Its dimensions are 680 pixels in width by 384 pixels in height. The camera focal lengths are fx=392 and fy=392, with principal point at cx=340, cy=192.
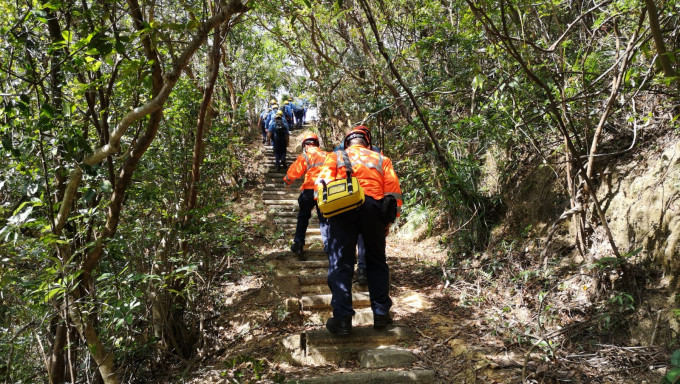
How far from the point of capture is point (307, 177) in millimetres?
5227

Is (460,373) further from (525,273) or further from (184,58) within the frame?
(184,58)

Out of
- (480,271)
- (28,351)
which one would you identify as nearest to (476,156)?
(480,271)

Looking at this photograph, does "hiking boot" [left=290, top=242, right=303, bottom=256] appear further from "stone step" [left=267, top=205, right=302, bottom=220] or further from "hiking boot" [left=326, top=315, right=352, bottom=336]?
"hiking boot" [left=326, top=315, right=352, bottom=336]

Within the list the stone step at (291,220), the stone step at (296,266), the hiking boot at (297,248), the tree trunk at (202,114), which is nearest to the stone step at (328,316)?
the stone step at (296,266)

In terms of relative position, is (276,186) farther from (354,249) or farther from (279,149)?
(354,249)

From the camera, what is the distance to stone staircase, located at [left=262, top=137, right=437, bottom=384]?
2.89 meters

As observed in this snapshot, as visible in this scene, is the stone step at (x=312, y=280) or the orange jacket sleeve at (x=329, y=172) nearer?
the orange jacket sleeve at (x=329, y=172)

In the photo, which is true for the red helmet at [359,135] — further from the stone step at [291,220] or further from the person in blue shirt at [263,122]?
the person in blue shirt at [263,122]

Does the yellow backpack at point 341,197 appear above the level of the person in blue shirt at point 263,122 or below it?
below

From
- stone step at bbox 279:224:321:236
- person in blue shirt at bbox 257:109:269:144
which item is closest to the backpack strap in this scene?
stone step at bbox 279:224:321:236

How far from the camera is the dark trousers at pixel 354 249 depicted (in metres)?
3.54

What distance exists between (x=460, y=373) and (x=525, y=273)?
1.42 metres

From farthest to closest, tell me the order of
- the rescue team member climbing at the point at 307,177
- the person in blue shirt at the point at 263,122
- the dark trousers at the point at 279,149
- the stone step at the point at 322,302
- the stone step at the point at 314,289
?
the person in blue shirt at the point at 263,122 < the dark trousers at the point at 279,149 < the stone step at the point at 314,289 < the rescue team member climbing at the point at 307,177 < the stone step at the point at 322,302

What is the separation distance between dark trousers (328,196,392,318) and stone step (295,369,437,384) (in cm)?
68
